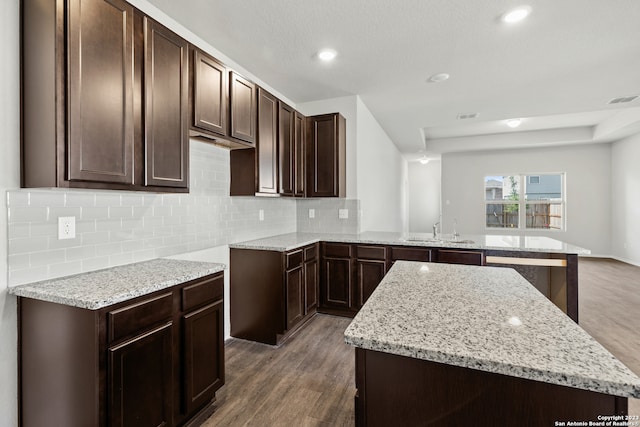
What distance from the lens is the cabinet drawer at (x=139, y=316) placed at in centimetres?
134

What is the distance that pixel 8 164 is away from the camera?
4.77 ft

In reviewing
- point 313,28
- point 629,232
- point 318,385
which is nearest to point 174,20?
point 313,28

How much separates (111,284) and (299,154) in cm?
239

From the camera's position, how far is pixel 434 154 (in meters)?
8.29

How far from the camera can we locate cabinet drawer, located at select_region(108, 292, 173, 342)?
134 centimetres

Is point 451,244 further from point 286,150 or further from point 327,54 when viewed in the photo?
point 327,54

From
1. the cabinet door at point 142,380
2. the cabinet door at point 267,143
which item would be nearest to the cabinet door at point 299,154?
the cabinet door at point 267,143

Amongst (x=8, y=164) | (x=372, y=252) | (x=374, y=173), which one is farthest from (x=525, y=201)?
(x=8, y=164)

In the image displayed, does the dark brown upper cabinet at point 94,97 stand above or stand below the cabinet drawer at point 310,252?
above

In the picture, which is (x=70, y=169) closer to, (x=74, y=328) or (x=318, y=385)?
(x=74, y=328)

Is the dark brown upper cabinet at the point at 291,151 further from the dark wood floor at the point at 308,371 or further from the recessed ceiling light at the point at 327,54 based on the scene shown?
the dark wood floor at the point at 308,371

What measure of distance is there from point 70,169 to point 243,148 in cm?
153

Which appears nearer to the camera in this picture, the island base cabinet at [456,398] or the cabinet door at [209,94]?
the island base cabinet at [456,398]

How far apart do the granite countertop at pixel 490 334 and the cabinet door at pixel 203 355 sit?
3.58 ft
